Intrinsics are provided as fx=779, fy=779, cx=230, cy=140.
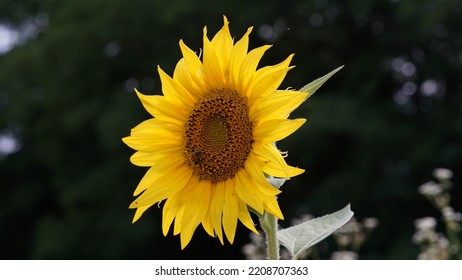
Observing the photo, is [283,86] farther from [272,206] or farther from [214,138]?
[272,206]

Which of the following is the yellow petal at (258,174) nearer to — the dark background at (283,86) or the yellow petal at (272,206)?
the yellow petal at (272,206)

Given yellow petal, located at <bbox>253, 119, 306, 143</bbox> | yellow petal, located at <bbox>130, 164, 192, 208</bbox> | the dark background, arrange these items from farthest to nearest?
1. the dark background
2. yellow petal, located at <bbox>130, 164, 192, 208</bbox>
3. yellow petal, located at <bbox>253, 119, 306, 143</bbox>

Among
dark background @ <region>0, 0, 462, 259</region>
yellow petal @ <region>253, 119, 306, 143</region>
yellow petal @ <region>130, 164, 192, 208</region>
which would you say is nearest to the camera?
yellow petal @ <region>253, 119, 306, 143</region>

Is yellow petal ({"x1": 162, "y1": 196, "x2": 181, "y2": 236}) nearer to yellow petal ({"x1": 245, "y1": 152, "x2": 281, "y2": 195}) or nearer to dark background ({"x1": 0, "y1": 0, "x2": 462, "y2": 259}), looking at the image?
yellow petal ({"x1": 245, "y1": 152, "x2": 281, "y2": 195})

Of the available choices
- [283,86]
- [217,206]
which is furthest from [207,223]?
[283,86]

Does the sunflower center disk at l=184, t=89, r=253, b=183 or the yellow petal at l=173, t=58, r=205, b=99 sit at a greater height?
the yellow petal at l=173, t=58, r=205, b=99

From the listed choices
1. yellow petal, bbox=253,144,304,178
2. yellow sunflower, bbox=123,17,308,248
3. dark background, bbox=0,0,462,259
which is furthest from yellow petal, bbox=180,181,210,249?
dark background, bbox=0,0,462,259
